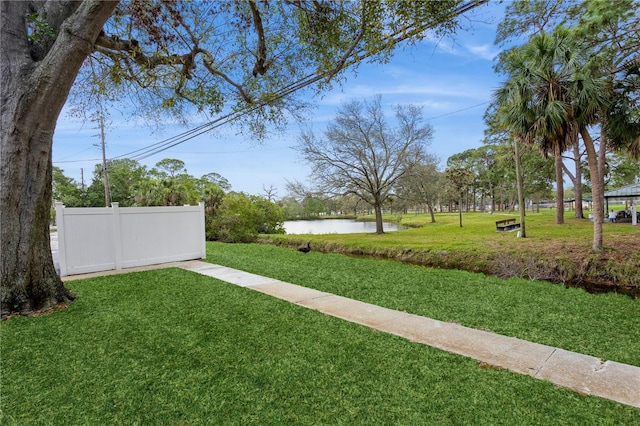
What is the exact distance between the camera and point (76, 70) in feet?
15.0

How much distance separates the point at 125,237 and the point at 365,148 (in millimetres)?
13257

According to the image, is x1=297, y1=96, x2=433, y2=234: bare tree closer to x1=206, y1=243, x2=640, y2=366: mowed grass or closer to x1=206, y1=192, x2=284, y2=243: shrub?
x1=206, y1=192, x2=284, y2=243: shrub

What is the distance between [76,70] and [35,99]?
0.65 m

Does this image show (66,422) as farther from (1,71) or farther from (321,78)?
(321,78)

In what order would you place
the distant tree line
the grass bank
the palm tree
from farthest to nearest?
1. the distant tree line
2. the palm tree
3. the grass bank

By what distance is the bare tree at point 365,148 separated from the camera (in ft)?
59.4

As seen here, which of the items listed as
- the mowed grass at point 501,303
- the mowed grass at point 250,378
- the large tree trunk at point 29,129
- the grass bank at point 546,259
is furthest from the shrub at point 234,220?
the mowed grass at point 250,378

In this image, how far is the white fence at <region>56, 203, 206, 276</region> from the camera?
7.29 m

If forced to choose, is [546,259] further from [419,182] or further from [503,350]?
[419,182]

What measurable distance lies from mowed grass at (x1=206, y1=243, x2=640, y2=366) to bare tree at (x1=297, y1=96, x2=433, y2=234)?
11.0 m

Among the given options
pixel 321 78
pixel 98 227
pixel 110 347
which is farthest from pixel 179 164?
pixel 110 347

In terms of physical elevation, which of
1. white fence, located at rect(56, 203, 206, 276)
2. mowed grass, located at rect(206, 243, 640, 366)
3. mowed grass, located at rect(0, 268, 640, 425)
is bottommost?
mowed grass, located at rect(206, 243, 640, 366)

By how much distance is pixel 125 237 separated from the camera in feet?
26.7

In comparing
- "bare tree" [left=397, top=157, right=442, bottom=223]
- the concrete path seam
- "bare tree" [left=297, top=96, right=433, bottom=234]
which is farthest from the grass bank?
"bare tree" [left=397, top=157, right=442, bottom=223]
